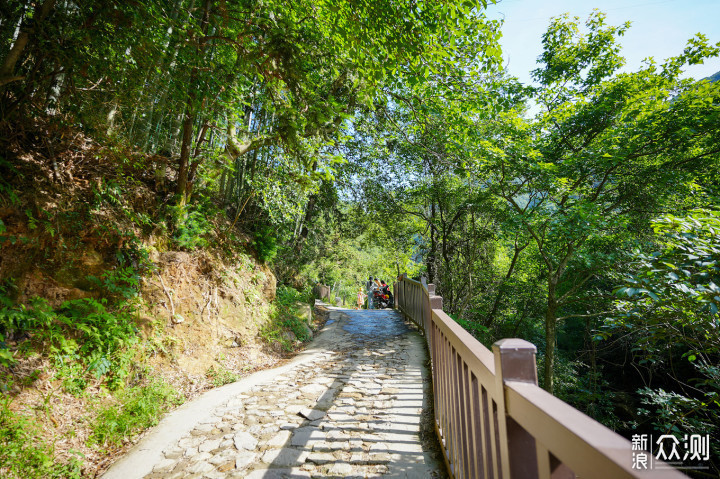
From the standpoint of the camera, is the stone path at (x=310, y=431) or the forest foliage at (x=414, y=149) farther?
the forest foliage at (x=414, y=149)

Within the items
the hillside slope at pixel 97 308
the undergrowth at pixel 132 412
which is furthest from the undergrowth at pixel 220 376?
the undergrowth at pixel 132 412

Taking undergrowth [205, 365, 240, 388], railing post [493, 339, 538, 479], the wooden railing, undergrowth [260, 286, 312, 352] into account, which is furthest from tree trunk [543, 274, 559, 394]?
railing post [493, 339, 538, 479]

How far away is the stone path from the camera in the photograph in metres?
2.43

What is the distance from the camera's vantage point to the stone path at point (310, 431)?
7.97 feet

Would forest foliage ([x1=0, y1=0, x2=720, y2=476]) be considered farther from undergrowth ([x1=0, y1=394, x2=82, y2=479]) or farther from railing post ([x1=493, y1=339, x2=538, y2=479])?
railing post ([x1=493, y1=339, x2=538, y2=479])

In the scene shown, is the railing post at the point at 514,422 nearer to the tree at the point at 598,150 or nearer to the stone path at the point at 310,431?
the stone path at the point at 310,431

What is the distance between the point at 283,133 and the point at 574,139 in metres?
8.34

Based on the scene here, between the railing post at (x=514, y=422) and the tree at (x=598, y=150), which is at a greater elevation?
the tree at (x=598, y=150)

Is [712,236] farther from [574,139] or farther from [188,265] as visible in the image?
[574,139]

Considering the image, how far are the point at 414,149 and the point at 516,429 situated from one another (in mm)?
9187

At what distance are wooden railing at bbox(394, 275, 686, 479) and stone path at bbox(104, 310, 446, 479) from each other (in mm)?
691

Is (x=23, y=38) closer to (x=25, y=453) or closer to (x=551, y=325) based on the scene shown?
(x=25, y=453)

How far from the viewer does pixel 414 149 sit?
31.3 ft

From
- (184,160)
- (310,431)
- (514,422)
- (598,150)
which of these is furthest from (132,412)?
(598,150)
